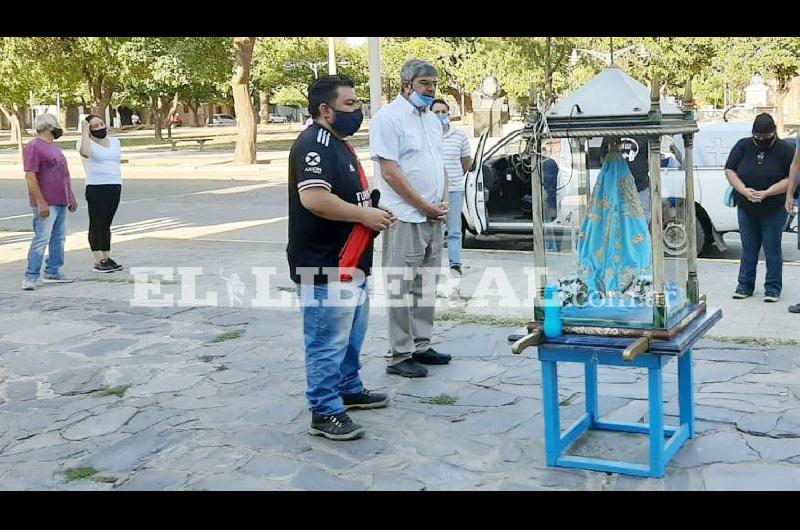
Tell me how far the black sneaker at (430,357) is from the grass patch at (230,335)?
5.53 ft

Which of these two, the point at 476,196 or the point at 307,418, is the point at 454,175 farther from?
the point at 307,418

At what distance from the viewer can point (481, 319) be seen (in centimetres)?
778

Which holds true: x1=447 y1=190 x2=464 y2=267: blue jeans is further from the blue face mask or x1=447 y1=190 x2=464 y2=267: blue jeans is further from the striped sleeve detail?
the striped sleeve detail

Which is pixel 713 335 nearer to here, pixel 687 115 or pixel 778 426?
pixel 778 426

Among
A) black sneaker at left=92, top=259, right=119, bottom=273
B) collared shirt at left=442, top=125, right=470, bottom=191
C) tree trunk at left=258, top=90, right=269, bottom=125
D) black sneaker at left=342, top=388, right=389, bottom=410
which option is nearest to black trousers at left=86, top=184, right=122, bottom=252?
black sneaker at left=92, top=259, right=119, bottom=273

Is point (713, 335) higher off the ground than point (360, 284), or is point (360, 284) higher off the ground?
point (360, 284)

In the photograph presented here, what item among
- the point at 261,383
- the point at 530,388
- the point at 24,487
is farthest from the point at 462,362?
the point at 24,487

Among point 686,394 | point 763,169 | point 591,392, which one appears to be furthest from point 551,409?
point 763,169

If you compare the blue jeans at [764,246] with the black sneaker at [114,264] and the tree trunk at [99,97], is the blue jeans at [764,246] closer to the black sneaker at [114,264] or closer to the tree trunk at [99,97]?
the black sneaker at [114,264]

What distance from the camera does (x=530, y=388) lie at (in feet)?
19.2

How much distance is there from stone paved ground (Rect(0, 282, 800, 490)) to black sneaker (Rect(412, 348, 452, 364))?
0.09 m

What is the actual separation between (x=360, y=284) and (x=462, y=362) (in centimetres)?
163

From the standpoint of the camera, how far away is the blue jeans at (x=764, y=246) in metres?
8.04

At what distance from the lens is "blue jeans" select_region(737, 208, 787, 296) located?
26.4 feet
